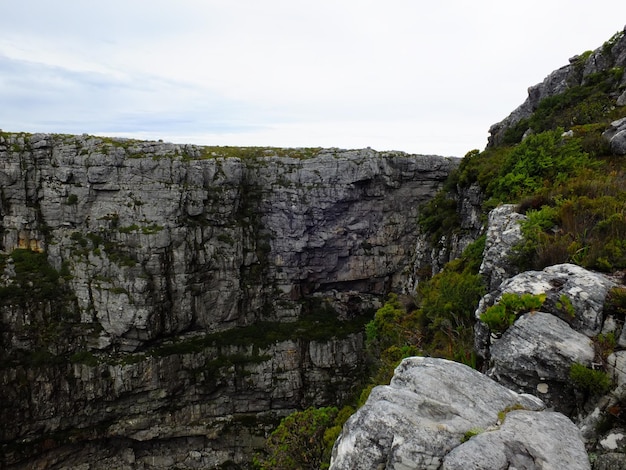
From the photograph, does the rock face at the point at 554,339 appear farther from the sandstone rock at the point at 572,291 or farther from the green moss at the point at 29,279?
the green moss at the point at 29,279

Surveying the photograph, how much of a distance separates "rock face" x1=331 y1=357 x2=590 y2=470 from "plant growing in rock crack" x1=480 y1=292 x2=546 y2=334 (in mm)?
1928

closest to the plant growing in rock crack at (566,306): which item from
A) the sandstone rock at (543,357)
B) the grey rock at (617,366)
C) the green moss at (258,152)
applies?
the sandstone rock at (543,357)

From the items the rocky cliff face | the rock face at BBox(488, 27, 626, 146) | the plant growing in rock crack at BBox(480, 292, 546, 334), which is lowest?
the rocky cliff face

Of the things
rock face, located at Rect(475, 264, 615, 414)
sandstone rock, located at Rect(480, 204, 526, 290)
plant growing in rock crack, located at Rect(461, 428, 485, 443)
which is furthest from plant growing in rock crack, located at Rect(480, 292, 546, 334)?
plant growing in rock crack, located at Rect(461, 428, 485, 443)

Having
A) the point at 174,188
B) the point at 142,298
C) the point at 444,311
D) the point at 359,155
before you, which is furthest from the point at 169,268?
the point at 444,311

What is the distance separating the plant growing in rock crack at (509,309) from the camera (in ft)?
27.3

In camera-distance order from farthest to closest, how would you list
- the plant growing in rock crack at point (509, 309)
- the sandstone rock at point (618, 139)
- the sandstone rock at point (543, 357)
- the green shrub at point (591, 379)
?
1. the sandstone rock at point (618, 139)
2. the plant growing in rock crack at point (509, 309)
3. the sandstone rock at point (543, 357)
4. the green shrub at point (591, 379)

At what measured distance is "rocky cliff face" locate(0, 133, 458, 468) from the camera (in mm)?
A: 36906

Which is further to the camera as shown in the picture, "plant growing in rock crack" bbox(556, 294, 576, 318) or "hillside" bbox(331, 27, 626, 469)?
"plant growing in rock crack" bbox(556, 294, 576, 318)

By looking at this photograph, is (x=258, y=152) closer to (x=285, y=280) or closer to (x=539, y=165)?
(x=285, y=280)

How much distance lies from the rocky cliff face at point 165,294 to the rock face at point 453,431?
3751 centimetres

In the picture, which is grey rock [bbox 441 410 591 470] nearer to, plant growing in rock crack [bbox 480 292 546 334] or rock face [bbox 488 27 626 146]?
plant growing in rock crack [bbox 480 292 546 334]

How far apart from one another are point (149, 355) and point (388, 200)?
1298 inches

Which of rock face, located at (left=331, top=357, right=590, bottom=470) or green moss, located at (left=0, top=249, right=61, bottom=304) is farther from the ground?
rock face, located at (left=331, top=357, right=590, bottom=470)
